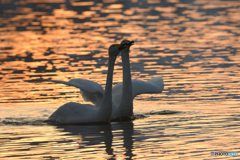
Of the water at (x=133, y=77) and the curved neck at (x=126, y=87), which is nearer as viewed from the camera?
the water at (x=133, y=77)

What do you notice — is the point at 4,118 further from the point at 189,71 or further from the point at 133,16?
the point at 133,16

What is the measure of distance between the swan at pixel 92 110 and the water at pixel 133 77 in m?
0.27

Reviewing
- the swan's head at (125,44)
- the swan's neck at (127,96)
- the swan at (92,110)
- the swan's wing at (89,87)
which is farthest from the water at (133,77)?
the swan's head at (125,44)

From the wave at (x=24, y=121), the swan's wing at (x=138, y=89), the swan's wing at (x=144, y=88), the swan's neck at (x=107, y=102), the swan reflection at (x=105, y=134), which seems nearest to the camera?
the swan reflection at (x=105, y=134)

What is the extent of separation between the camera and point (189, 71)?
20.9 m

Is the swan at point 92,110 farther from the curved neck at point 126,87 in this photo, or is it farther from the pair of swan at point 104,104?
the curved neck at point 126,87

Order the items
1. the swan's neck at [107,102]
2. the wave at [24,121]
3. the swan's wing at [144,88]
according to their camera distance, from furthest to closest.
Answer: the swan's wing at [144,88] < the wave at [24,121] < the swan's neck at [107,102]

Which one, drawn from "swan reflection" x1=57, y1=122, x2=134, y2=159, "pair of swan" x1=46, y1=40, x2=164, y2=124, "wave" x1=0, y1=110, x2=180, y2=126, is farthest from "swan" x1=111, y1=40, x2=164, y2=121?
"wave" x1=0, y1=110, x2=180, y2=126

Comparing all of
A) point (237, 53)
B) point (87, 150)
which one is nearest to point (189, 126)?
point (87, 150)

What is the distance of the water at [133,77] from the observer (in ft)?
39.6

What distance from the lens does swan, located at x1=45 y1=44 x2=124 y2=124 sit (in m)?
14.2

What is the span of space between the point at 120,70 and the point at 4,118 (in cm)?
708

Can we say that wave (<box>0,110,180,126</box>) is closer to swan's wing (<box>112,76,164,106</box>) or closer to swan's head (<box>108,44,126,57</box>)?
swan's wing (<box>112,76,164,106</box>)

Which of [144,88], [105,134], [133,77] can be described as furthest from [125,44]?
[133,77]
